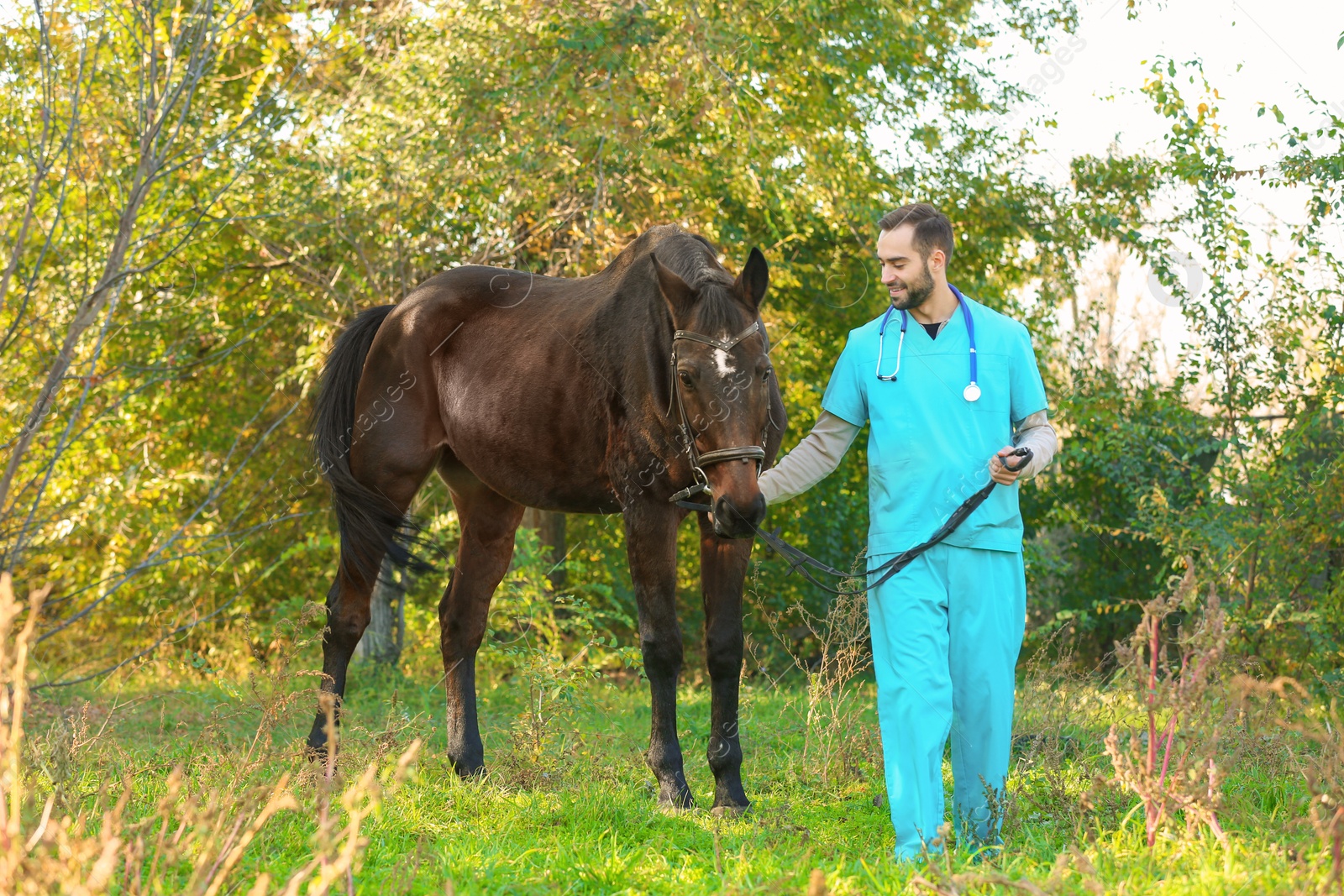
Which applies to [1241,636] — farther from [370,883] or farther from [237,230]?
[237,230]

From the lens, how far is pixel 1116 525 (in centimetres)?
1143

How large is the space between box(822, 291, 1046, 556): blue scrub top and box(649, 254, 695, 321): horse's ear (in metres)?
0.83

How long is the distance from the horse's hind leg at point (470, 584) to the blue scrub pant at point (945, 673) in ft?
8.77

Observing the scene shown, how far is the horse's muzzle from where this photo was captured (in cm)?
388

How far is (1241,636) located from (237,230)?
9.19m

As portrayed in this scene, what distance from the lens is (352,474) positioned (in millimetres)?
6145

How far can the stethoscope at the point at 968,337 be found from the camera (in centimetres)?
365

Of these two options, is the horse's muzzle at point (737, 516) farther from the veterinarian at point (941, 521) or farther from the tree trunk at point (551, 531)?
the tree trunk at point (551, 531)

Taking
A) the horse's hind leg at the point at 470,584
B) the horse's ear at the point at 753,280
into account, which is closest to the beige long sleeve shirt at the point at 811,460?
the horse's ear at the point at 753,280

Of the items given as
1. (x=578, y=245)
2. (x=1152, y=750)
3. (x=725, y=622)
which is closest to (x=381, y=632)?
(x=578, y=245)

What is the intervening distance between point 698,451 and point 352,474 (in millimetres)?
2708

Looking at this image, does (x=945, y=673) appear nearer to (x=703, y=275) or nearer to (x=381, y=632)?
(x=703, y=275)

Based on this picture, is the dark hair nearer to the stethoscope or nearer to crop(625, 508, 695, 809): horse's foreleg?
the stethoscope

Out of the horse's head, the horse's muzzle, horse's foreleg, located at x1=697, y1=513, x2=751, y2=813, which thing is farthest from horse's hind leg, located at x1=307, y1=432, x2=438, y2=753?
the horse's muzzle
